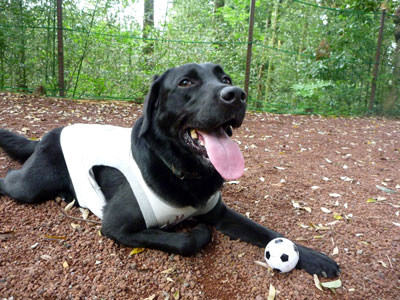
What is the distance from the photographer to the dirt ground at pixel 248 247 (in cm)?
151

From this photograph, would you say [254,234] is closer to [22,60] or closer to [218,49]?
[22,60]

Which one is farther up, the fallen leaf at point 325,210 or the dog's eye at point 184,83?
the dog's eye at point 184,83

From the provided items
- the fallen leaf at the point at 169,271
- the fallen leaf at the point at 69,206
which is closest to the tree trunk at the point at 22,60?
the fallen leaf at the point at 69,206

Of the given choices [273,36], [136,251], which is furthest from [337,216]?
[273,36]

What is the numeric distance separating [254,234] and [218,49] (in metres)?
5.95

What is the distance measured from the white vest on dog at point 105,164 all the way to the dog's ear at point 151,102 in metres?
0.25

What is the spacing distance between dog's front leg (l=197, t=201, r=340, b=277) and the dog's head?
0.42m

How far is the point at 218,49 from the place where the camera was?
279 inches

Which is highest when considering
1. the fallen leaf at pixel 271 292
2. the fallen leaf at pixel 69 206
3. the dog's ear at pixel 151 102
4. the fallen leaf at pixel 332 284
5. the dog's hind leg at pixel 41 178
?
the dog's ear at pixel 151 102

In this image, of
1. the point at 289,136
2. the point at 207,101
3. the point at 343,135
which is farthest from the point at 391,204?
the point at 343,135

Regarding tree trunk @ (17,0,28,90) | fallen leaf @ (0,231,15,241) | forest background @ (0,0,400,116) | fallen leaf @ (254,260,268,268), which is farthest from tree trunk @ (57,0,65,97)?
fallen leaf @ (254,260,268,268)

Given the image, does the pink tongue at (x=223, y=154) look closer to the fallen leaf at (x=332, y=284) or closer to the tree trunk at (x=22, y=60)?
the fallen leaf at (x=332, y=284)

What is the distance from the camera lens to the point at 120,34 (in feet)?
20.0

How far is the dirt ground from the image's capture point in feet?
4.97
